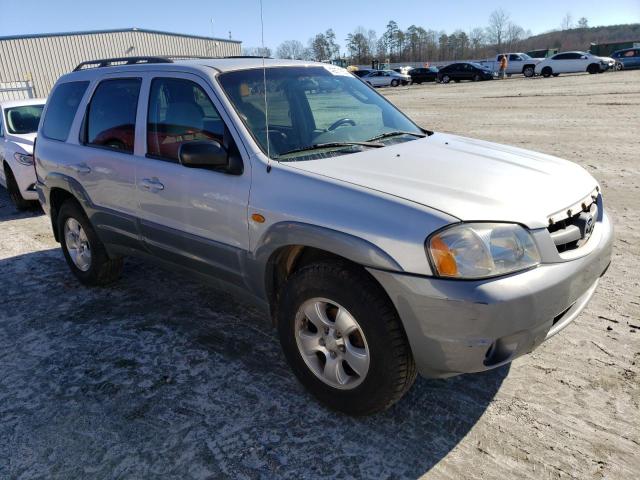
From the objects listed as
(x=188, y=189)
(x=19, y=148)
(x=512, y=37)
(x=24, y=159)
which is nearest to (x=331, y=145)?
(x=188, y=189)

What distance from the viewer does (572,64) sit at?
118 feet

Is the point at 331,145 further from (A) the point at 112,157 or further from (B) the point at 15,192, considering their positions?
(B) the point at 15,192

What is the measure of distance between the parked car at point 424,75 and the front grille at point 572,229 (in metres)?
41.2

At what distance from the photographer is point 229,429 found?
275 cm

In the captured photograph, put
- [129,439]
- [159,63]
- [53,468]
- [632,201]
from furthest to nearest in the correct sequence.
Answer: [632,201] → [159,63] → [129,439] → [53,468]

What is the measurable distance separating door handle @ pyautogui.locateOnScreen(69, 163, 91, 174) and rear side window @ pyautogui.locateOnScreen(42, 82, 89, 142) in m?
0.38

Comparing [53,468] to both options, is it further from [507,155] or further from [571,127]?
[571,127]

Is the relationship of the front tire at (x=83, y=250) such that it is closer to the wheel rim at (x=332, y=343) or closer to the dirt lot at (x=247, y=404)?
the dirt lot at (x=247, y=404)

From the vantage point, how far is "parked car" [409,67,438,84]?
136 ft

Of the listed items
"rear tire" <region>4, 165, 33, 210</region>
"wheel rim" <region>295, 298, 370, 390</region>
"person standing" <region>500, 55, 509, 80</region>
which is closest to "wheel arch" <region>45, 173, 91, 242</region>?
"wheel rim" <region>295, 298, 370, 390</region>

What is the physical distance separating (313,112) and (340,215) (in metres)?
1.47

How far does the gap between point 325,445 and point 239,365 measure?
95cm

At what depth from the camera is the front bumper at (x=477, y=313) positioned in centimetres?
225

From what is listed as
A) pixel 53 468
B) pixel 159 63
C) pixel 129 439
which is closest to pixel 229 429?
pixel 129 439
